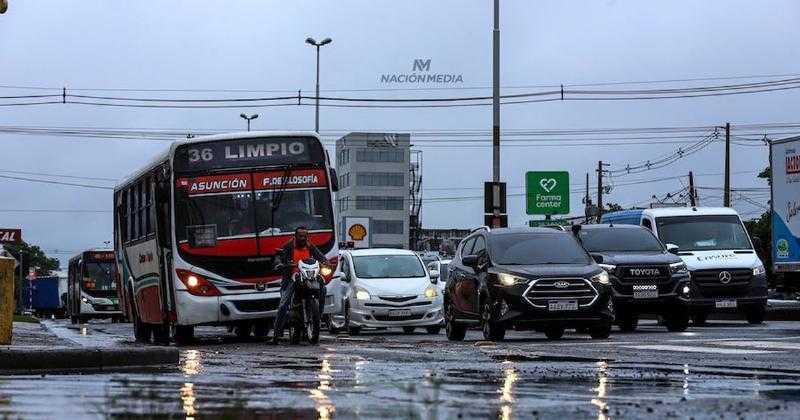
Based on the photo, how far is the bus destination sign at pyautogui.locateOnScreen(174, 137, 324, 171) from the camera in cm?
2248

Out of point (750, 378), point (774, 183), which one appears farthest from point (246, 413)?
point (774, 183)

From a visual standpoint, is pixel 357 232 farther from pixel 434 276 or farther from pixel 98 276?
pixel 434 276

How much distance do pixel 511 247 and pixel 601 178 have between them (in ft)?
238

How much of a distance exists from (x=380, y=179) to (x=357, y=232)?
130 metres

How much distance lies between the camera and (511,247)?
21438 mm

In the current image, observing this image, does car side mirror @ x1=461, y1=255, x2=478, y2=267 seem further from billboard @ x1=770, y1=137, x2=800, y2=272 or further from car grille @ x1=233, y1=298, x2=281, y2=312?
billboard @ x1=770, y1=137, x2=800, y2=272

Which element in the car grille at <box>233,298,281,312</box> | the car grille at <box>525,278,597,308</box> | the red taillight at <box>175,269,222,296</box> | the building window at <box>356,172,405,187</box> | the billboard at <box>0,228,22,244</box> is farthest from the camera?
the building window at <box>356,172,405,187</box>

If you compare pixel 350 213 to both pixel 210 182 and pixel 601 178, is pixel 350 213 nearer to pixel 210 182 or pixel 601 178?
pixel 601 178

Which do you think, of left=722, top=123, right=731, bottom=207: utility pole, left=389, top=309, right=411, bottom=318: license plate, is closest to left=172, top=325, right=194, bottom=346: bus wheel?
left=389, top=309, right=411, bottom=318: license plate

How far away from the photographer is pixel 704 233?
96.1 ft

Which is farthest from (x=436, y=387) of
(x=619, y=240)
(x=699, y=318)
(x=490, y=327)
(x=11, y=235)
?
(x=11, y=235)

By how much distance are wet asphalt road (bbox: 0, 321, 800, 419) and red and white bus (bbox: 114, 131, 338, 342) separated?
652 cm

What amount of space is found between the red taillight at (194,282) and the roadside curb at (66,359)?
8867 millimetres

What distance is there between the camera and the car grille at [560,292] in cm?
2027
